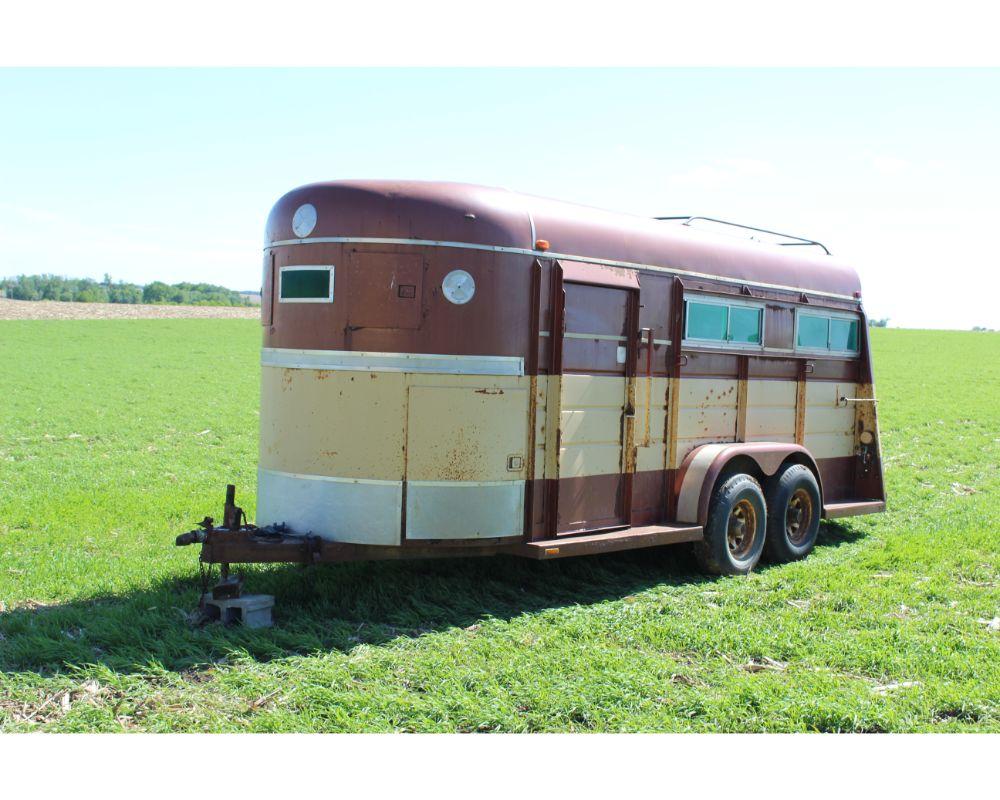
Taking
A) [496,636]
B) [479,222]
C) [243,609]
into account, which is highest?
[479,222]

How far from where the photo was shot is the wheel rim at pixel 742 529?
27.9 ft

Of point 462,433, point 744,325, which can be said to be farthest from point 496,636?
point 744,325

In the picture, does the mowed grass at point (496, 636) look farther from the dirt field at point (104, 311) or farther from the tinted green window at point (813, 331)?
the dirt field at point (104, 311)

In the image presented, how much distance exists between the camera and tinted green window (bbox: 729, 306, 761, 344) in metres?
8.73

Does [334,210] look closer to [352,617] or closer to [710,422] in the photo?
[352,617]

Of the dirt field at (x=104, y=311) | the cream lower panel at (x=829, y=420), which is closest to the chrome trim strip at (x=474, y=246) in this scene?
Answer: the cream lower panel at (x=829, y=420)

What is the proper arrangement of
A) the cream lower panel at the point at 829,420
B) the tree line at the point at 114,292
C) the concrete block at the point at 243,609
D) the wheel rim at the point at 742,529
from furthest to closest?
the tree line at the point at 114,292
the cream lower panel at the point at 829,420
the wheel rim at the point at 742,529
the concrete block at the point at 243,609

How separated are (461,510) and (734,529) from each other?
2948mm

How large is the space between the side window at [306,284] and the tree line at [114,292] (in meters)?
57.7

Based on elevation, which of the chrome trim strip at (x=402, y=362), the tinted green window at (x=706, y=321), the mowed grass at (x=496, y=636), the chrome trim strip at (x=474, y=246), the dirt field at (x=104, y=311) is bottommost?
the mowed grass at (x=496, y=636)

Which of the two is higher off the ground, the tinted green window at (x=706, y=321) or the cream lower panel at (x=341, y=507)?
the tinted green window at (x=706, y=321)

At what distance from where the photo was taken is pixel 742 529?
8.64m

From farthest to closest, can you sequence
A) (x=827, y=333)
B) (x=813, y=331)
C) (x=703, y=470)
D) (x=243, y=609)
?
(x=827, y=333) < (x=813, y=331) < (x=703, y=470) < (x=243, y=609)

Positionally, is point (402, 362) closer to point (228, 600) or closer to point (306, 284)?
point (306, 284)
